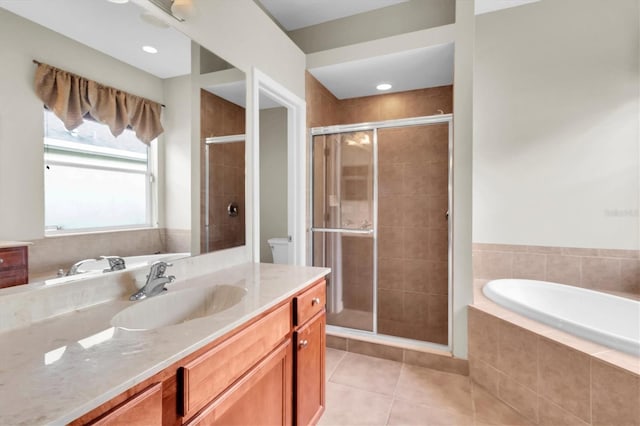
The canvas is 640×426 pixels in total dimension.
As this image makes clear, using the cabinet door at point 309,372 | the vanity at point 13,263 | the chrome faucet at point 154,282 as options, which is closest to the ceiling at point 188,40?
the vanity at point 13,263

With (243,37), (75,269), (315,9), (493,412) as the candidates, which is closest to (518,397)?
(493,412)

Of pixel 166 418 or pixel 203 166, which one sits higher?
pixel 203 166

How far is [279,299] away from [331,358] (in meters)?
1.51

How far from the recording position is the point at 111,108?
45.8 inches

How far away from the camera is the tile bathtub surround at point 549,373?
1.34 m

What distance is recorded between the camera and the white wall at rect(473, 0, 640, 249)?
2371mm

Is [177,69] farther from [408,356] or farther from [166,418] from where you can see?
[408,356]

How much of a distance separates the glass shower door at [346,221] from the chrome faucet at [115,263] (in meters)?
1.75

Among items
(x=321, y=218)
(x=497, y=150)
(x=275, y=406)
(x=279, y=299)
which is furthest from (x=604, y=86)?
(x=275, y=406)

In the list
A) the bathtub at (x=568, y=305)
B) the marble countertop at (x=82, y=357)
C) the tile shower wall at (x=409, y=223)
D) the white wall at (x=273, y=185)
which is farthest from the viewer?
the tile shower wall at (x=409, y=223)

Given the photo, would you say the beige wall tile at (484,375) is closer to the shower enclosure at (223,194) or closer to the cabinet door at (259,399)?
the cabinet door at (259,399)

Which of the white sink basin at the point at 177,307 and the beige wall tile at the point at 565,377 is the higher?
the white sink basin at the point at 177,307

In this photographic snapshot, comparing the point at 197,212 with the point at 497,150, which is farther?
the point at 497,150

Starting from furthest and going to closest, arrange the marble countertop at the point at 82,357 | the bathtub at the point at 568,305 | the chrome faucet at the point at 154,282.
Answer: the bathtub at the point at 568,305, the chrome faucet at the point at 154,282, the marble countertop at the point at 82,357
